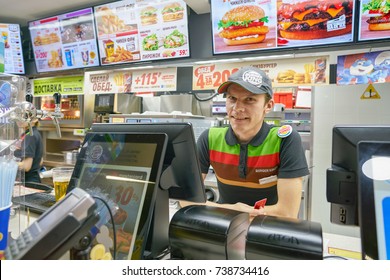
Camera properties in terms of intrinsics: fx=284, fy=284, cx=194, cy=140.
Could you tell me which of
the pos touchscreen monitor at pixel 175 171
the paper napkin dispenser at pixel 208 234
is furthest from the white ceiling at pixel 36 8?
the paper napkin dispenser at pixel 208 234

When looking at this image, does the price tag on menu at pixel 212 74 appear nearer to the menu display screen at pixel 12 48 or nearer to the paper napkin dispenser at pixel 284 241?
the paper napkin dispenser at pixel 284 241

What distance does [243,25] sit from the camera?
2840mm

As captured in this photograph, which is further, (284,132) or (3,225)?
(284,132)

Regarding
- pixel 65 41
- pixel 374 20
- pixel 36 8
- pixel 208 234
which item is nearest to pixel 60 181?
pixel 208 234

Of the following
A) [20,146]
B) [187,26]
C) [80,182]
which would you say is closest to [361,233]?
[80,182]

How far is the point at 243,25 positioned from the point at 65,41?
8.70 feet

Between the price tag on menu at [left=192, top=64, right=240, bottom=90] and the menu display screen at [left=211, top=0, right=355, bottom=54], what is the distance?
0.56 feet

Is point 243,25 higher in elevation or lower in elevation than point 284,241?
higher

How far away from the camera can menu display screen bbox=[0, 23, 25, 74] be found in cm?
437

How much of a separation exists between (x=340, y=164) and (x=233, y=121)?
89 centimetres

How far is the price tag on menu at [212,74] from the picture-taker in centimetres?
307

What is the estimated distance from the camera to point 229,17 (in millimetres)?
2877

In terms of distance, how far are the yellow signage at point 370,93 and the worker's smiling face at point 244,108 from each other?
160cm

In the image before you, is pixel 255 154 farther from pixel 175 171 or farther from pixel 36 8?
pixel 36 8
